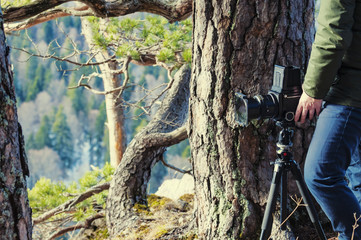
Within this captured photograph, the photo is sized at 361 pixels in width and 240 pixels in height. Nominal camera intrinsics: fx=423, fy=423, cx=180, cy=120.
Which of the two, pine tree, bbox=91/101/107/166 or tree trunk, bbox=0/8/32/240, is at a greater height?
tree trunk, bbox=0/8/32/240

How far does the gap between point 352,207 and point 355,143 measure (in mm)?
256

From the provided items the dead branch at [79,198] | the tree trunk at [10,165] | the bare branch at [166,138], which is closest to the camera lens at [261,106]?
the tree trunk at [10,165]

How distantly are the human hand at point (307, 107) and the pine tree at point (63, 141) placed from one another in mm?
33962

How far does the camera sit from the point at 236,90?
6.79 ft

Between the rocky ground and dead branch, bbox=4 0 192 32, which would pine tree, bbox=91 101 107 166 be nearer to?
the rocky ground

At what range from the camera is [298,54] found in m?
2.09

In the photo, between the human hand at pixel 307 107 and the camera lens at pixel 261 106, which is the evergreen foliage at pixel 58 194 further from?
the human hand at pixel 307 107

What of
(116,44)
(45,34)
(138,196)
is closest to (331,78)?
(138,196)

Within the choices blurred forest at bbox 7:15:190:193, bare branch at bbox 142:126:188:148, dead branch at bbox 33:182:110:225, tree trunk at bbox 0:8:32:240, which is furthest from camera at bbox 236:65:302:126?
blurred forest at bbox 7:15:190:193

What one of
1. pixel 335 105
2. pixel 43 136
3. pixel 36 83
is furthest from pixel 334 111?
pixel 36 83

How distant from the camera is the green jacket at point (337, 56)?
1.52 metres

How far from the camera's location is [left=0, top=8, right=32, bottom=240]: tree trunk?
4.41ft

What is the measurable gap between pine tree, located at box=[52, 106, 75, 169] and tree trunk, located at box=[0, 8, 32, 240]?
34.0 metres

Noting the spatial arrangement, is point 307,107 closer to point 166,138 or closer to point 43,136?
point 166,138
